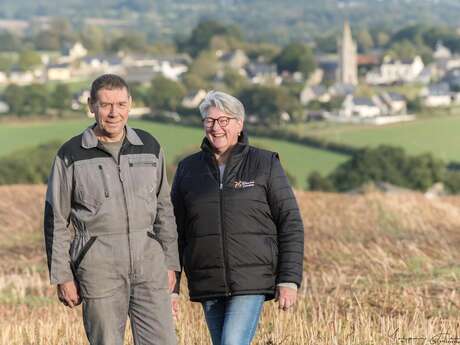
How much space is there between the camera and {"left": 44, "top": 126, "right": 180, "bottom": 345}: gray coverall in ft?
15.1

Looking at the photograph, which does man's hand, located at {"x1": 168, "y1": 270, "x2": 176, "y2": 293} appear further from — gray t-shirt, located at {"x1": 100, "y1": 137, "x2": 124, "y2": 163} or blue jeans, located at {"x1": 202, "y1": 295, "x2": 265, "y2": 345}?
gray t-shirt, located at {"x1": 100, "y1": 137, "x2": 124, "y2": 163}

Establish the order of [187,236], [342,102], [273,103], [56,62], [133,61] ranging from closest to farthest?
[187,236] → [273,103] → [342,102] → [56,62] → [133,61]

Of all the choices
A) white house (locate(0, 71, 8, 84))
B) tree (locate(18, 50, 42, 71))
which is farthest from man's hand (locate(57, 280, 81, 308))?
tree (locate(18, 50, 42, 71))

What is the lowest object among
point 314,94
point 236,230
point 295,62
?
point 314,94

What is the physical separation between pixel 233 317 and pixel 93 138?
3.17 ft

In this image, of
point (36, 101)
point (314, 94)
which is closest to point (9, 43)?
point (314, 94)

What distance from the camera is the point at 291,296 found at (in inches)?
186

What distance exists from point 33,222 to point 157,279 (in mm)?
8735

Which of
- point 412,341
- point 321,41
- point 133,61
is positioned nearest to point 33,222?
point 412,341

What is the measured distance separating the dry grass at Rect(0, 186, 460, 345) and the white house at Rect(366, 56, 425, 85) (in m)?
112

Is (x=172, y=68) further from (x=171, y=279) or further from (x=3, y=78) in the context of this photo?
(x=171, y=279)

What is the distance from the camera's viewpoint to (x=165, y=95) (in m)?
85.6

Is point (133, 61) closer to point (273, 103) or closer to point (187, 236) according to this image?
point (273, 103)

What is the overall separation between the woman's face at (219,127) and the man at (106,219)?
29 cm
